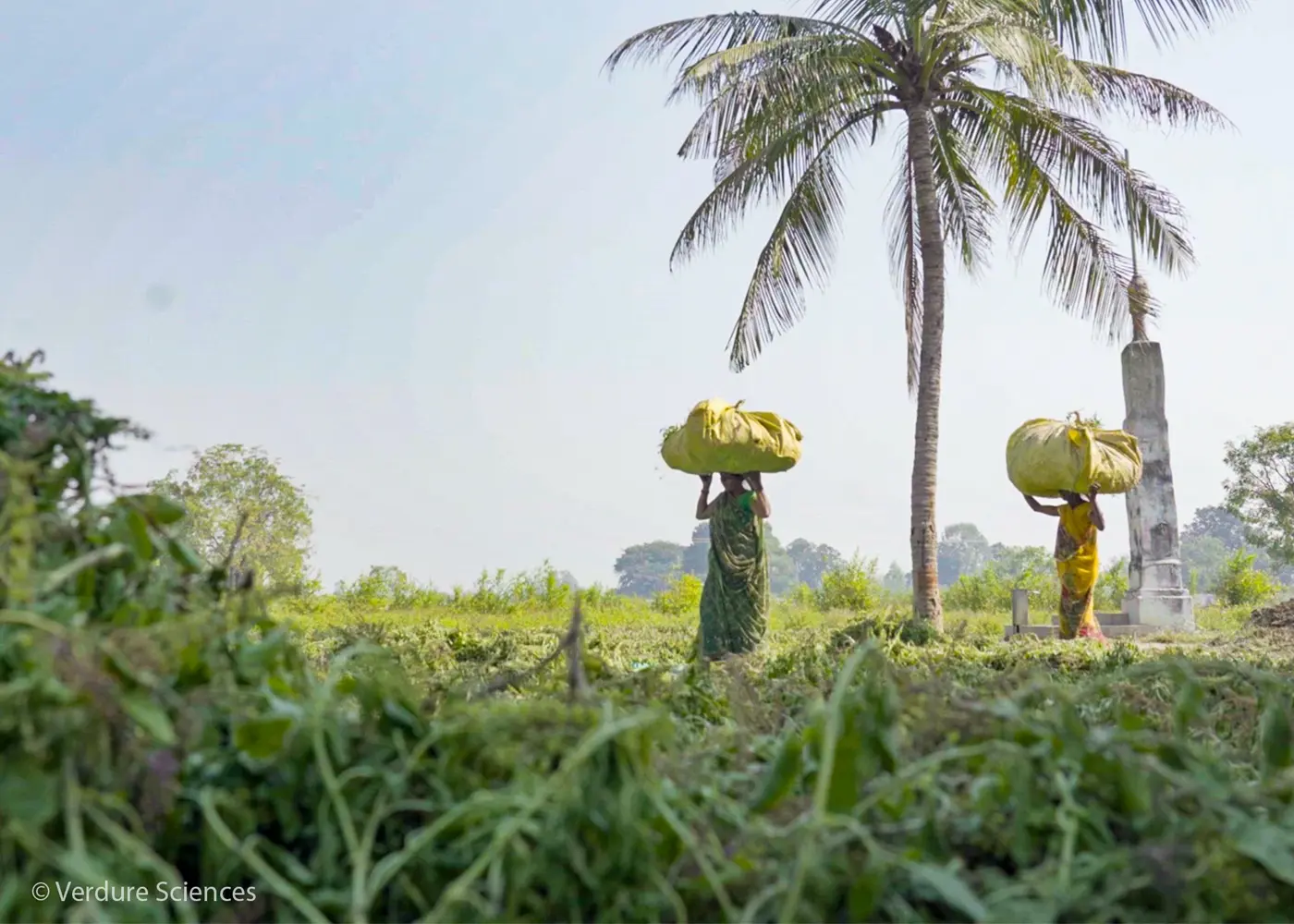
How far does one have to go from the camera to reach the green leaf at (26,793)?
46cm

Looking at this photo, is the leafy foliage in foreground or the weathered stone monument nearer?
the leafy foliage in foreground

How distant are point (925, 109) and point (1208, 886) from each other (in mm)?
11169

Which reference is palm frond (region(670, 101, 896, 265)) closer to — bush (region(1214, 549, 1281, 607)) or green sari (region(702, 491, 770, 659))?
green sari (region(702, 491, 770, 659))

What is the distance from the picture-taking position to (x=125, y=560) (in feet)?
2.06

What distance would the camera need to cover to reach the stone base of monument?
10.1 metres

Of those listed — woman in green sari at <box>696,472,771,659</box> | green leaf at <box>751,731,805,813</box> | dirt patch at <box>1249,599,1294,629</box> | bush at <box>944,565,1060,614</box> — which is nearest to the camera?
green leaf at <box>751,731,805,813</box>

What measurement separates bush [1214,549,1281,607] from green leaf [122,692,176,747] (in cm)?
2073

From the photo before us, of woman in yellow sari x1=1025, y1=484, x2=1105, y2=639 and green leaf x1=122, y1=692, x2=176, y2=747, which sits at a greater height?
woman in yellow sari x1=1025, y1=484, x2=1105, y2=639

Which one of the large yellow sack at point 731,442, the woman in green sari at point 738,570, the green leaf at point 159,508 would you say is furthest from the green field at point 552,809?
the woman in green sari at point 738,570

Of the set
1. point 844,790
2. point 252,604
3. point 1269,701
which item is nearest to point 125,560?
point 252,604

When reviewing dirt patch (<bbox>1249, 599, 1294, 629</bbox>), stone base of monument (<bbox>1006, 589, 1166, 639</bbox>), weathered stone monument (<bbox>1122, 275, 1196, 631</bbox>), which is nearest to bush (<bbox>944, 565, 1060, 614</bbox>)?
weathered stone monument (<bbox>1122, 275, 1196, 631</bbox>)

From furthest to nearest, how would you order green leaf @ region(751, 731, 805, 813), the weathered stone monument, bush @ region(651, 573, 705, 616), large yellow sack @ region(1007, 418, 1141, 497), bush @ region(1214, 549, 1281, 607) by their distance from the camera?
bush @ region(1214, 549, 1281, 607)
bush @ region(651, 573, 705, 616)
the weathered stone monument
large yellow sack @ region(1007, 418, 1141, 497)
green leaf @ region(751, 731, 805, 813)

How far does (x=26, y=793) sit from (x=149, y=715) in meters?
0.06

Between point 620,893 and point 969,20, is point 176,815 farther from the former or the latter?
point 969,20
